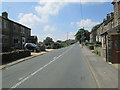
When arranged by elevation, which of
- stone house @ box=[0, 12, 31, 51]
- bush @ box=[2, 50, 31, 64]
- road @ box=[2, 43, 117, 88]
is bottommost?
road @ box=[2, 43, 117, 88]

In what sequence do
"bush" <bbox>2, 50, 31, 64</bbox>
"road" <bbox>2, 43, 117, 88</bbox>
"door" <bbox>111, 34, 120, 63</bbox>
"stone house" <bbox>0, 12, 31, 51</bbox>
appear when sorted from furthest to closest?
"stone house" <bbox>0, 12, 31, 51</bbox> → "bush" <bbox>2, 50, 31, 64</bbox> → "door" <bbox>111, 34, 120, 63</bbox> → "road" <bbox>2, 43, 117, 88</bbox>

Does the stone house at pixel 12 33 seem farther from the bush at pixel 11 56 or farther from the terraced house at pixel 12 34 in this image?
the bush at pixel 11 56

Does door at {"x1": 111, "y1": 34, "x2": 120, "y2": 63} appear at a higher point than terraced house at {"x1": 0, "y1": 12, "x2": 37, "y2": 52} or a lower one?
lower

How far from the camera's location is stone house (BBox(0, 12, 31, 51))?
35.2m

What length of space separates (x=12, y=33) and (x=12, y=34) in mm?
214

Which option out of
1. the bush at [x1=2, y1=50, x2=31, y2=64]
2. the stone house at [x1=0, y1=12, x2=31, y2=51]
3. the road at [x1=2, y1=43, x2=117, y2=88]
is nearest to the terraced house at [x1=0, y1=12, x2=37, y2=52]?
the stone house at [x1=0, y1=12, x2=31, y2=51]

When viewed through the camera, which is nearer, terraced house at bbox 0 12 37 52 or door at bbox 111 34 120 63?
door at bbox 111 34 120 63

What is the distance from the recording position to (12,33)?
40.0 metres

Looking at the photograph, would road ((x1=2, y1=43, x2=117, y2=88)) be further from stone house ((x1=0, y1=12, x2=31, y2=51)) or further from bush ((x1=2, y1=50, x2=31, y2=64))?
stone house ((x1=0, y1=12, x2=31, y2=51))

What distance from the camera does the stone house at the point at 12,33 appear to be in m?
35.2

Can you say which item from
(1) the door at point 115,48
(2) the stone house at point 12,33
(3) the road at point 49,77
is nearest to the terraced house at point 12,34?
(2) the stone house at point 12,33

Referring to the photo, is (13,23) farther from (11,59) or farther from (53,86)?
(53,86)

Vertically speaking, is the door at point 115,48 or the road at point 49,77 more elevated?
the door at point 115,48

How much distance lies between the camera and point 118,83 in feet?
27.5
